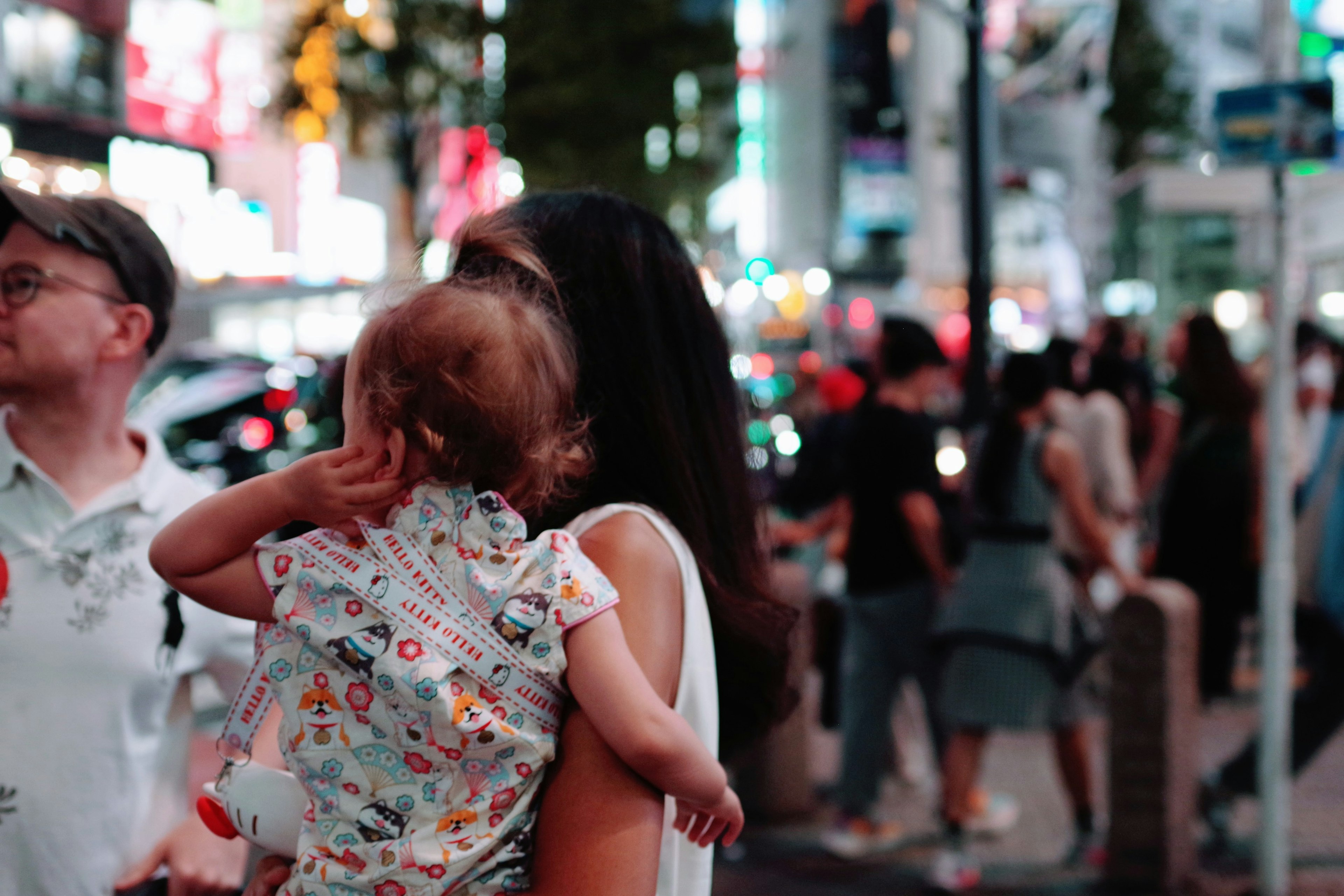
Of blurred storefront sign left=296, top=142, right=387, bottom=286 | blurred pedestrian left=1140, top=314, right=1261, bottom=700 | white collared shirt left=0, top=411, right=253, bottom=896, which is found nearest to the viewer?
white collared shirt left=0, top=411, right=253, bottom=896

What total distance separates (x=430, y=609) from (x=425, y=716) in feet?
0.42

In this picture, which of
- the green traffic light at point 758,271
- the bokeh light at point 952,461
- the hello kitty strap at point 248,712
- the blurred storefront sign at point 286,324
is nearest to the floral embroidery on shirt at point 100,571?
the hello kitty strap at point 248,712

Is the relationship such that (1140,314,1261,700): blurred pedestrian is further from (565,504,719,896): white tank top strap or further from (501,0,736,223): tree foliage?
(501,0,736,223): tree foliage

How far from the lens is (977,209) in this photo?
28.1 ft

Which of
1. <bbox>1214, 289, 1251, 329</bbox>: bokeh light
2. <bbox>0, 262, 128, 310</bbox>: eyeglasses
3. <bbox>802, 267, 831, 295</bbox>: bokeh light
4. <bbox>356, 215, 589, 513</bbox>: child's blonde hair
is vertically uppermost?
<bbox>802, 267, 831, 295</bbox>: bokeh light

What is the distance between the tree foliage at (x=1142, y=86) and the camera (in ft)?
123

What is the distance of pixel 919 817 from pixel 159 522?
16.1 feet

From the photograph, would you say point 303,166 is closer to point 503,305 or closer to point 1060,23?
point 1060,23

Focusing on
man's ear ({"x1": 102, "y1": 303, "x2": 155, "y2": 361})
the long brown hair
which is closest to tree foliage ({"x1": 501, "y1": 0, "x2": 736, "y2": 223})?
man's ear ({"x1": 102, "y1": 303, "x2": 155, "y2": 361})

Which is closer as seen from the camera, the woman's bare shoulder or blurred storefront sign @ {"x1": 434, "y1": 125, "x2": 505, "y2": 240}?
the woman's bare shoulder

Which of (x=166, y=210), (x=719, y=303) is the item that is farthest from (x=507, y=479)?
(x=166, y=210)

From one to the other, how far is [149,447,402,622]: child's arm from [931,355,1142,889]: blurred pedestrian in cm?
411

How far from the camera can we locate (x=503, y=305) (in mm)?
1531

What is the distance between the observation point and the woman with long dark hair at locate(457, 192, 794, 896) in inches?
65.1
